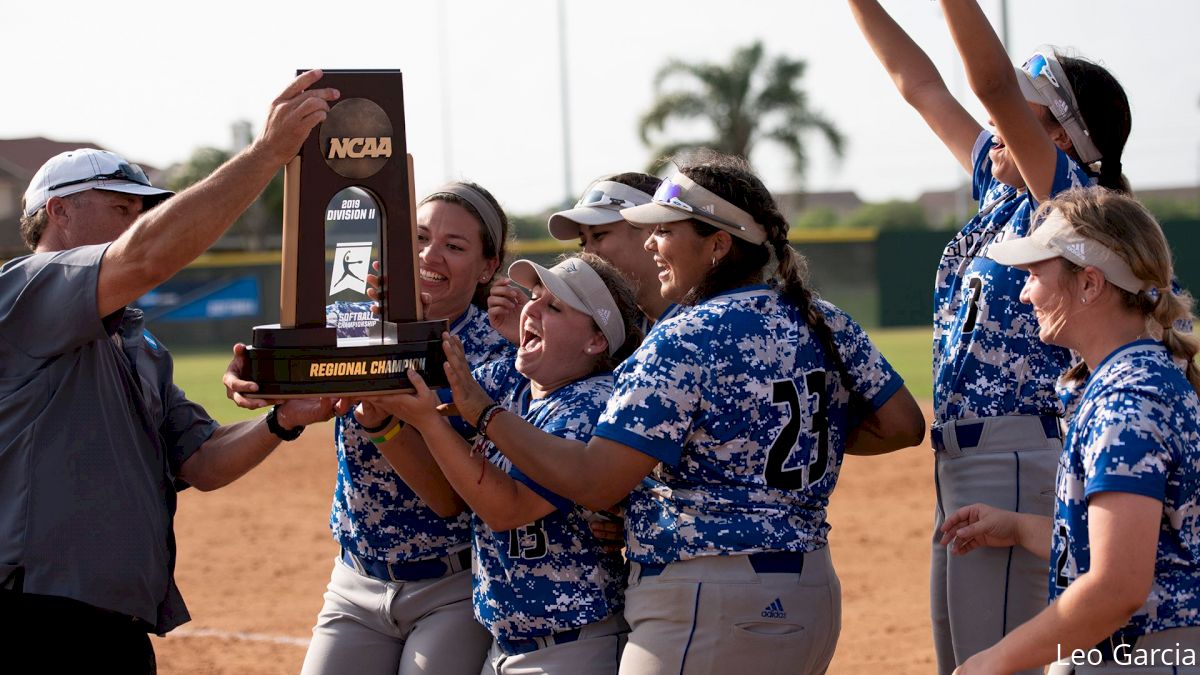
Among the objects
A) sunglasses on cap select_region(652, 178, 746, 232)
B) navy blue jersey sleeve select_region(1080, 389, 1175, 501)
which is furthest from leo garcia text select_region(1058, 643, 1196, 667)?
sunglasses on cap select_region(652, 178, 746, 232)

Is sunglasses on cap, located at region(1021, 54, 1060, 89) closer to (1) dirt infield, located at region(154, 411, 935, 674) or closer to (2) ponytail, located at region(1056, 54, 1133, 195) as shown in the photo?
(2) ponytail, located at region(1056, 54, 1133, 195)

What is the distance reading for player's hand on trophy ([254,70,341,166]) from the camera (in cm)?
291

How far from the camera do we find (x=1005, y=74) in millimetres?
3238

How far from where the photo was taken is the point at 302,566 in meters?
9.16

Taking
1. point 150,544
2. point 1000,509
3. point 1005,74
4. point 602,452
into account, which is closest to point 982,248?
point 1005,74

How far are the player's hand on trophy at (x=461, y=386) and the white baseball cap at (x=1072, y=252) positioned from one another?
131cm

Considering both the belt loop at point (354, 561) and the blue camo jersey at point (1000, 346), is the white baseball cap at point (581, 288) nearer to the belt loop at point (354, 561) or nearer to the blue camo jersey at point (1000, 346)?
the blue camo jersey at point (1000, 346)

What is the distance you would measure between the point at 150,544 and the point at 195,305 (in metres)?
30.0

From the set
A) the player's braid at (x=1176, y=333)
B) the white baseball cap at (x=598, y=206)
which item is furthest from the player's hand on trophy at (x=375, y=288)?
the player's braid at (x=1176, y=333)

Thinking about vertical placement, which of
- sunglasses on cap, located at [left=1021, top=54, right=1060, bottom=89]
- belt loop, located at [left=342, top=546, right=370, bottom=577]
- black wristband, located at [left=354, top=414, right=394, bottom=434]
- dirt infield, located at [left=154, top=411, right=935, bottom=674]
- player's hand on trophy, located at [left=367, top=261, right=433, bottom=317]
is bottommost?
dirt infield, located at [left=154, top=411, right=935, bottom=674]

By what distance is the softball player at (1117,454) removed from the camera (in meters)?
2.44

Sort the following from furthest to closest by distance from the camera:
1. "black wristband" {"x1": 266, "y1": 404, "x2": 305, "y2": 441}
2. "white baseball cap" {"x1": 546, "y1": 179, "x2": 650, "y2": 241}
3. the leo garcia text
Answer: "white baseball cap" {"x1": 546, "y1": 179, "x2": 650, "y2": 241} < "black wristband" {"x1": 266, "y1": 404, "x2": 305, "y2": 441} < the leo garcia text

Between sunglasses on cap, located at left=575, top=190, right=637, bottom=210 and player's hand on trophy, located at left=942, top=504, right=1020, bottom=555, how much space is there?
63.8 inches

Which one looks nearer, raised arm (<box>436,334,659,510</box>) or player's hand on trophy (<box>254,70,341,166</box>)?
player's hand on trophy (<box>254,70,341,166</box>)
